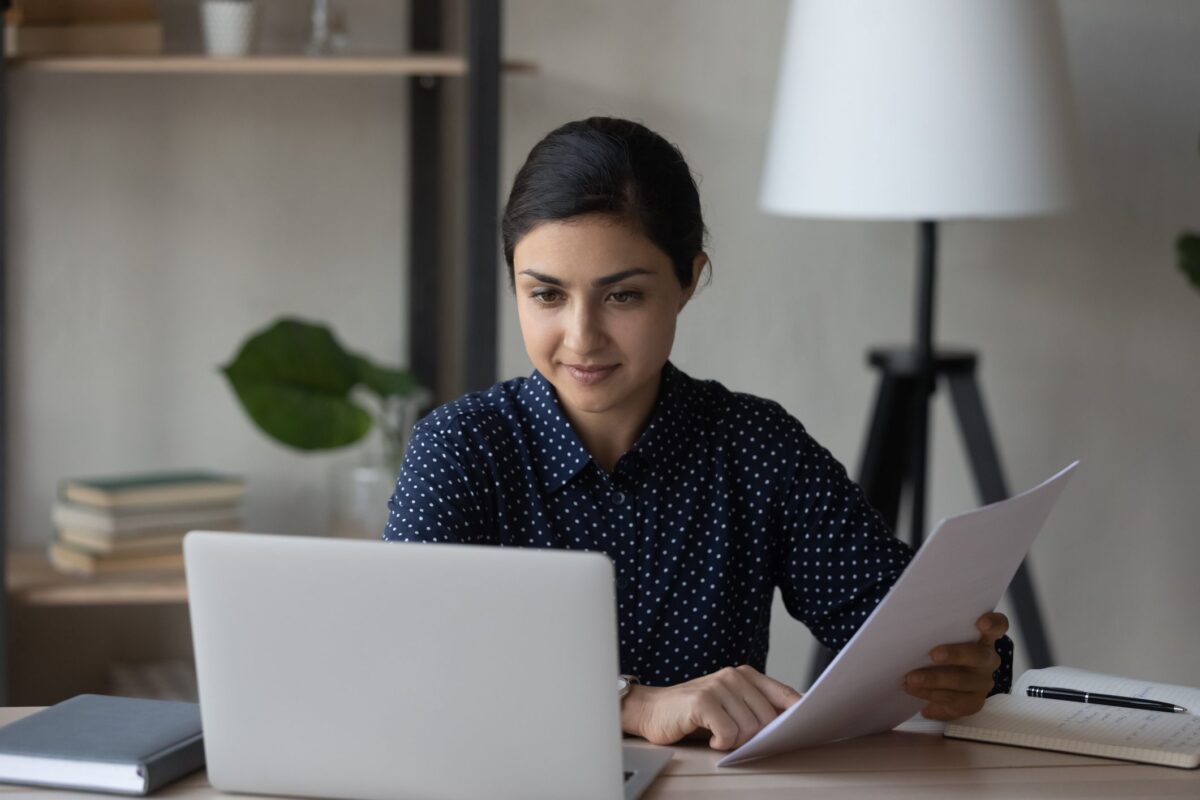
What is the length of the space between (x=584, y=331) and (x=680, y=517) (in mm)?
256

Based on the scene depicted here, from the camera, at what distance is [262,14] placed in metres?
2.57

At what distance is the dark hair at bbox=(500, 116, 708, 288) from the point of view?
144cm

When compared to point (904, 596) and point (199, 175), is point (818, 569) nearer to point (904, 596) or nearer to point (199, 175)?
point (904, 596)

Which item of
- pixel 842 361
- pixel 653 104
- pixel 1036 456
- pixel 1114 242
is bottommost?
pixel 1036 456

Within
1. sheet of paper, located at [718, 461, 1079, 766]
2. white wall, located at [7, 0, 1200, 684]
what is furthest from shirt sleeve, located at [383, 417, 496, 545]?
white wall, located at [7, 0, 1200, 684]

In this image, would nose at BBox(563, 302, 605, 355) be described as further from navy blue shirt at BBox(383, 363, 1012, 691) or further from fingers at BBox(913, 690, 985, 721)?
fingers at BBox(913, 690, 985, 721)

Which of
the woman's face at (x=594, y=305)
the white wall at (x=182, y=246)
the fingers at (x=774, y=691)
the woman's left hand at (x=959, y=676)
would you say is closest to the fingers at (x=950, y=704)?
the woman's left hand at (x=959, y=676)

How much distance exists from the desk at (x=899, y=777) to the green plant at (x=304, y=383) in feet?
3.80

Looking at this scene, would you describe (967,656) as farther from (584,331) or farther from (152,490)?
(152,490)

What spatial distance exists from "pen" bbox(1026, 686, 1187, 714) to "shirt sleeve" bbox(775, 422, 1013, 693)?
0.22 metres

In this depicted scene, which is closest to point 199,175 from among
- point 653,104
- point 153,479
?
point 153,479

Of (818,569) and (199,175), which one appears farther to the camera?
(199,175)

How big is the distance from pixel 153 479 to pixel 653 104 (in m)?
1.09

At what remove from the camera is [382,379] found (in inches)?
96.1
